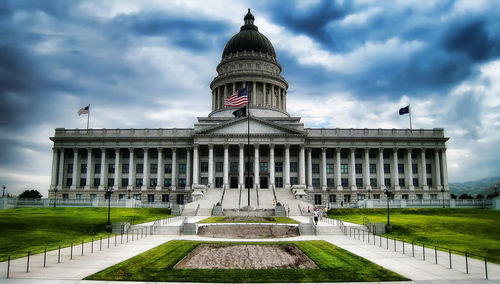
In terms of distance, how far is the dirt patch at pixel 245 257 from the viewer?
19016 mm

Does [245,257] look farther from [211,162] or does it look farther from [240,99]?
[211,162]

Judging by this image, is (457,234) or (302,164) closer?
(457,234)

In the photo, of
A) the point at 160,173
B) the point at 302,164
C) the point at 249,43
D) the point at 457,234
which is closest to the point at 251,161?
the point at 302,164

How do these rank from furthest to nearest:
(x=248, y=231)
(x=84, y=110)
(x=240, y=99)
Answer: (x=84, y=110)
(x=240, y=99)
(x=248, y=231)

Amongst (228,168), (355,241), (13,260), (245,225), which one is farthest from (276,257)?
(228,168)

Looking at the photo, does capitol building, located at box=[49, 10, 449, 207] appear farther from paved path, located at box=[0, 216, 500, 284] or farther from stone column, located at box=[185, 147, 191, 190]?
paved path, located at box=[0, 216, 500, 284]

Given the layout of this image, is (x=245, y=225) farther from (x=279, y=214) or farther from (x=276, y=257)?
(x=279, y=214)

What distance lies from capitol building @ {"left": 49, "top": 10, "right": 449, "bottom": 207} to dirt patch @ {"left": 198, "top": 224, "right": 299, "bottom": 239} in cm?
4060

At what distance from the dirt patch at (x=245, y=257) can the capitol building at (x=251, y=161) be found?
1938 inches

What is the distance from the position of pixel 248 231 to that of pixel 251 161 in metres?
45.4

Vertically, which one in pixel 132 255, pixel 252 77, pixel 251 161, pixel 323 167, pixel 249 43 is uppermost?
pixel 249 43

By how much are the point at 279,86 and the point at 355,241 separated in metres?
70.0

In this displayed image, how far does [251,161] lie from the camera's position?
3031 inches

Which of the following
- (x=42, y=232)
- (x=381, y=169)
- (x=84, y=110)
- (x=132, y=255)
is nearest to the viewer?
(x=132, y=255)
